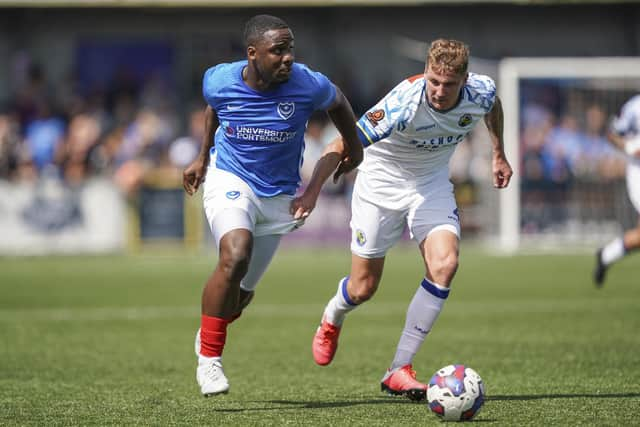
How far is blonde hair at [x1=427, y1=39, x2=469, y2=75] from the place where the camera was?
7.04 metres

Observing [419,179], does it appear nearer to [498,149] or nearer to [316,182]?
[498,149]

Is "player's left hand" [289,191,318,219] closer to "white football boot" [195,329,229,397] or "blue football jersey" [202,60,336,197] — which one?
"blue football jersey" [202,60,336,197]

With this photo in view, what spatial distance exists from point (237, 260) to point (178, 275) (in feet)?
33.0

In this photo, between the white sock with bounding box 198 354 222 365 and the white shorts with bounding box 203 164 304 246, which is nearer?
the white sock with bounding box 198 354 222 365

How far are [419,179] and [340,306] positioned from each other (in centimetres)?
104

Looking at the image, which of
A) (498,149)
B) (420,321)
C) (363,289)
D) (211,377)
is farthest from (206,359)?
(498,149)

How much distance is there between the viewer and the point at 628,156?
13.4 metres

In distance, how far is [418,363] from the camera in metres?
9.05

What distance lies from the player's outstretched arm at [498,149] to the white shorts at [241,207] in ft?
4.16

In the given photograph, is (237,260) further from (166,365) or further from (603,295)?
(603,295)

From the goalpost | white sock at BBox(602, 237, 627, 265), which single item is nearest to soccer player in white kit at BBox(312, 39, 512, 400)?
white sock at BBox(602, 237, 627, 265)

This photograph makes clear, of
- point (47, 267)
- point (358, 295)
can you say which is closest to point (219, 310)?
point (358, 295)

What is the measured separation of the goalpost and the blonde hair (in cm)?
1299

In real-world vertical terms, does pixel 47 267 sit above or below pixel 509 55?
below
